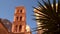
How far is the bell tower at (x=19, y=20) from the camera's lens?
3781 centimetres

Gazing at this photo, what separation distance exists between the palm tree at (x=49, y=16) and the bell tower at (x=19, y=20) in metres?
30.4

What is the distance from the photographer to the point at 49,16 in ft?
21.6

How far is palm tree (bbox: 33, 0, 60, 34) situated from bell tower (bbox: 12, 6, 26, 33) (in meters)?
30.4

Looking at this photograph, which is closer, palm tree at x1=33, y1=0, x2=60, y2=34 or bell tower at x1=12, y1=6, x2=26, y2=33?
palm tree at x1=33, y1=0, x2=60, y2=34

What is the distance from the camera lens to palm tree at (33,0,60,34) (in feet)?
20.7

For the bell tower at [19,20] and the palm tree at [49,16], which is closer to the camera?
the palm tree at [49,16]

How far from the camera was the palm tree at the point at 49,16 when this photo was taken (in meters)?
6.30

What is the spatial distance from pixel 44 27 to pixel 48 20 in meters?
0.31

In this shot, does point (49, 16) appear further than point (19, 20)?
No

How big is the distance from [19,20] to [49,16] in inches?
1287

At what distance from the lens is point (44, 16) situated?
21.9ft

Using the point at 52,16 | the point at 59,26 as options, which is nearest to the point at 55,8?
the point at 52,16

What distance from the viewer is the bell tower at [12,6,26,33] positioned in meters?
37.8

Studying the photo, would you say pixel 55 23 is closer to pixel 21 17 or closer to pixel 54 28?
pixel 54 28
